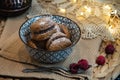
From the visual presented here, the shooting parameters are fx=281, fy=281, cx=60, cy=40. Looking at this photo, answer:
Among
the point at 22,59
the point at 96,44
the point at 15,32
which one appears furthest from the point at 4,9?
the point at 96,44

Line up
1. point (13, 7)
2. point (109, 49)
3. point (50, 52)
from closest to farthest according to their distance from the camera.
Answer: point (50, 52) < point (109, 49) < point (13, 7)

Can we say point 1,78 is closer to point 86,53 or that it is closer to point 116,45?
point 86,53

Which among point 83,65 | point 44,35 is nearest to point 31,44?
point 44,35

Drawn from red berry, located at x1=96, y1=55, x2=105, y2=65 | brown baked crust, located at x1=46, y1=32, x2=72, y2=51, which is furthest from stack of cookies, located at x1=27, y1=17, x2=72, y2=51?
red berry, located at x1=96, y1=55, x2=105, y2=65

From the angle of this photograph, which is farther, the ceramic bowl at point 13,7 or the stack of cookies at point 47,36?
the ceramic bowl at point 13,7

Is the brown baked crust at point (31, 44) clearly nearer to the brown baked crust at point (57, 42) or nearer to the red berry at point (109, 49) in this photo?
the brown baked crust at point (57, 42)

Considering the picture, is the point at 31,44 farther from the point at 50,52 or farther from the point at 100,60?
the point at 100,60

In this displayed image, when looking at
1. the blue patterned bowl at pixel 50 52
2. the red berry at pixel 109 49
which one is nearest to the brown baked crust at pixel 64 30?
the blue patterned bowl at pixel 50 52

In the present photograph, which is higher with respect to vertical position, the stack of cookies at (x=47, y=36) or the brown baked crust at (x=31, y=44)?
the stack of cookies at (x=47, y=36)
